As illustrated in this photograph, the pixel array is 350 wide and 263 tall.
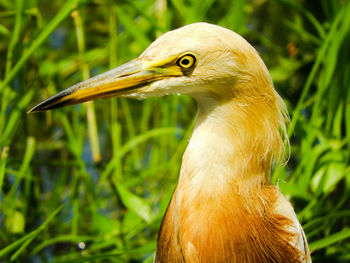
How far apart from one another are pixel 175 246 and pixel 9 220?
92cm

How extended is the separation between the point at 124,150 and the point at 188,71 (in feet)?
3.41

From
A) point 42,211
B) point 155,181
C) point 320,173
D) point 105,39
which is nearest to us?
point 320,173

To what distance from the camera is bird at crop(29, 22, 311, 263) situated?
4.14ft

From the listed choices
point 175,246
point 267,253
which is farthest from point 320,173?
point 175,246

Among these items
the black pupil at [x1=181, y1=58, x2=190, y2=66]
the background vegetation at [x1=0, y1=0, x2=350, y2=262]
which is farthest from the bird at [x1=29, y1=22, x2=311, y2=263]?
the background vegetation at [x1=0, y1=0, x2=350, y2=262]

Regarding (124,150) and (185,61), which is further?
(124,150)

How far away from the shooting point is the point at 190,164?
55.7 inches

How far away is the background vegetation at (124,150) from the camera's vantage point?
193cm

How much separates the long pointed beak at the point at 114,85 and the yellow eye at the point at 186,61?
6 cm

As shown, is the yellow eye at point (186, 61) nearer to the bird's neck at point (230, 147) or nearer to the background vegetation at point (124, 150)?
the bird's neck at point (230, 147)

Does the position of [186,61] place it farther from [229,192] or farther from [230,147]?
[229,192]

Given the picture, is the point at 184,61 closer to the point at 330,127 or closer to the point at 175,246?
the point at 175,246

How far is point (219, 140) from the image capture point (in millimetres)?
1359

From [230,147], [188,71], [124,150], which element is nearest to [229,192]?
[230,147]
